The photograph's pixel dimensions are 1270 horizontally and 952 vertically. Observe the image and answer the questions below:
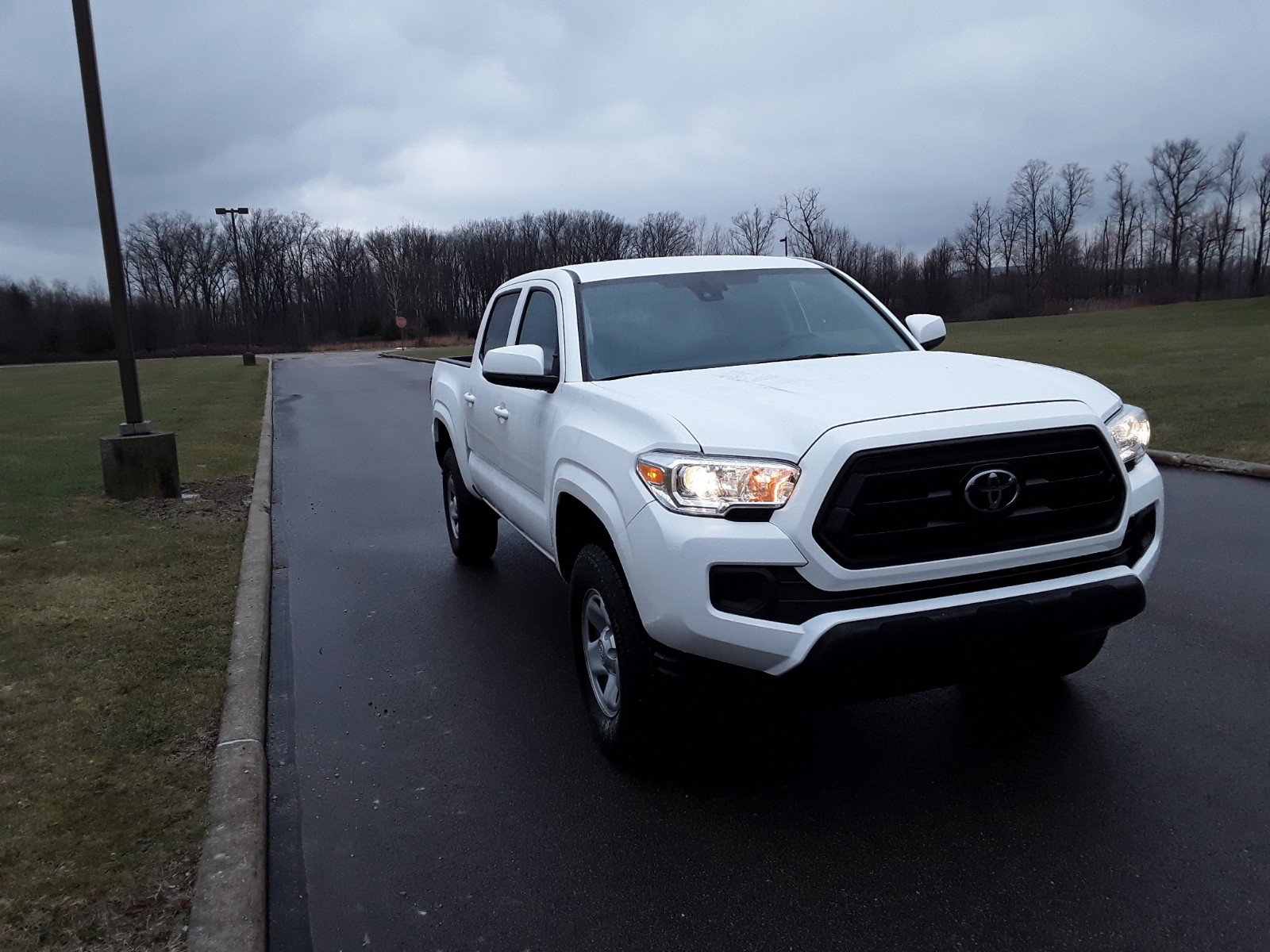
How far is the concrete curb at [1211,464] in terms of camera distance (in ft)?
30.8

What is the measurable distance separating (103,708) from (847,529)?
3.40 m

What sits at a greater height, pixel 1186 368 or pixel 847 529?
pixel 847 529

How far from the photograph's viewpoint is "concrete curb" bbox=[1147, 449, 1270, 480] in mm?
9383

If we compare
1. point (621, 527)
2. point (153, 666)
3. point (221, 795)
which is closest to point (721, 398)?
point (621, 527)

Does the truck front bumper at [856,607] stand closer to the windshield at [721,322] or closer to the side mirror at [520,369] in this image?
the side mirror at [520,369]

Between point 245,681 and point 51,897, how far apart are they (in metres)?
1.79

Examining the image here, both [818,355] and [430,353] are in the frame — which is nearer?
[818,355]

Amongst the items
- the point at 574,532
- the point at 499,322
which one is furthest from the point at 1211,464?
the point at 574,532

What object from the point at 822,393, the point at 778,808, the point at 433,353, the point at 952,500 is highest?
the point at 822,393

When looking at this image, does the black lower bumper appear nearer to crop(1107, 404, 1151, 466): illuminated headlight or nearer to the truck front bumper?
the truck front bumper

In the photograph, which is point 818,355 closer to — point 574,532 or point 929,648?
point 574,532

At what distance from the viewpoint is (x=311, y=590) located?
22.6ft

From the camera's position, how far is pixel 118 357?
9484 mm

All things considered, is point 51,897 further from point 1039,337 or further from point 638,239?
point 638,239
